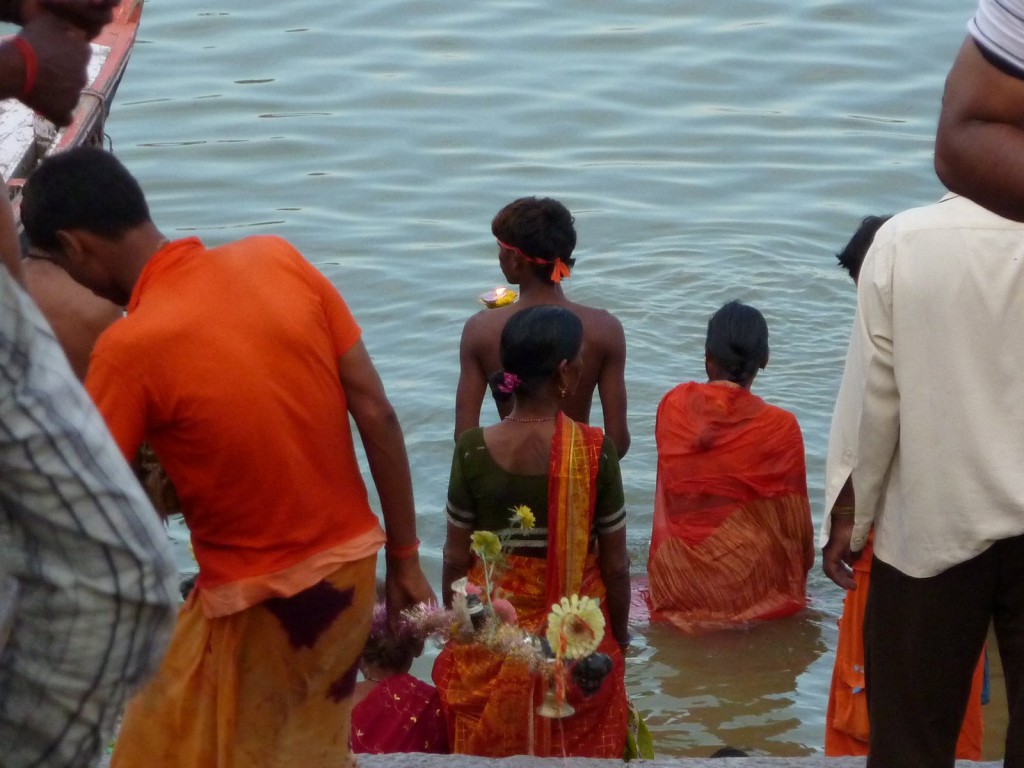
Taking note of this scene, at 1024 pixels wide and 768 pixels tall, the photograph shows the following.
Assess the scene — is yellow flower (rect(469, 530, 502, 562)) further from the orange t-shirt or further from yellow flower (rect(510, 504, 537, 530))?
the orange t-shirt

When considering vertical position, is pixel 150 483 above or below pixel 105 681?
below

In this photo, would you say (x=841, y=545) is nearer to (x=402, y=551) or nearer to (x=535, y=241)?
(x=402, y=551)

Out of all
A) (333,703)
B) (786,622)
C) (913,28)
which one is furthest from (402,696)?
(913,28)

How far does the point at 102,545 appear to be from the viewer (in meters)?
1.59

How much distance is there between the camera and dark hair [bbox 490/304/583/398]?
161 inches

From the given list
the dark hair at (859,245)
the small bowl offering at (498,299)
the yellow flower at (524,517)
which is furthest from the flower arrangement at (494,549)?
the dark hair at (859,245)

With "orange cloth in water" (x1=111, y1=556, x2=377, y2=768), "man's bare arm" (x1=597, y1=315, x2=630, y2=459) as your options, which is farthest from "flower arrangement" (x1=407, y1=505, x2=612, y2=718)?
"man's bare arm" (x1=597, y1=315, x2=630, y2=459)

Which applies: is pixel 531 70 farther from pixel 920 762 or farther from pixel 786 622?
pixel 920 762

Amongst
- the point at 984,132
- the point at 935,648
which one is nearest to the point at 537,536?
the point at 935,648

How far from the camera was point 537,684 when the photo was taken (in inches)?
163

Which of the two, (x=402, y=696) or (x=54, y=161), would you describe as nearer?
(x=54, y=161)

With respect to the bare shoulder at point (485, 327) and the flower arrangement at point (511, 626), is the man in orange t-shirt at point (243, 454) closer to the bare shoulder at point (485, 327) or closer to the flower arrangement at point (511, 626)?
the flower arrangement at point (511, 626)

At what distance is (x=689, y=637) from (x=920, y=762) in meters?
2.68

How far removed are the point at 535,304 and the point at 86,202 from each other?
80.0 inches
